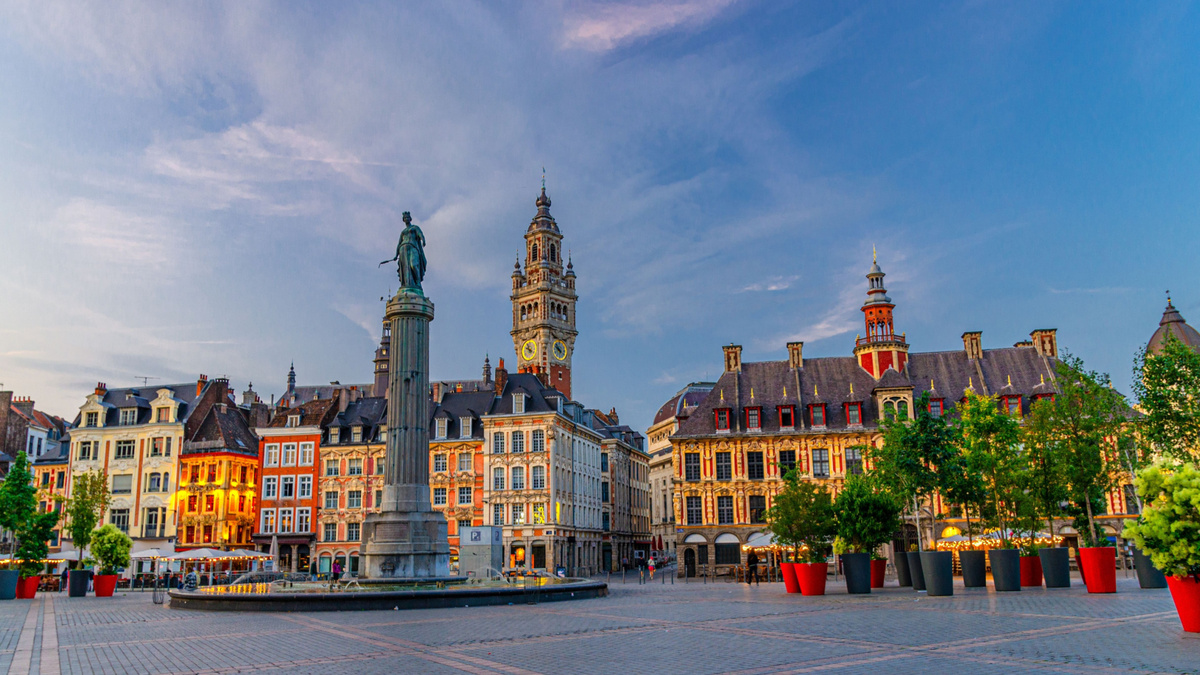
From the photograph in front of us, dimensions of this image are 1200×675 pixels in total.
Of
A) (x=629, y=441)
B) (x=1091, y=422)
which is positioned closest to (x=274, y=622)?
(x=1091, y=422)

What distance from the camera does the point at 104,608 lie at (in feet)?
90.5

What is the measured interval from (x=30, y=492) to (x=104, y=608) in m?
9.18

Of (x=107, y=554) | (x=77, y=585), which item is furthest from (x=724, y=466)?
(x=77, y=585)

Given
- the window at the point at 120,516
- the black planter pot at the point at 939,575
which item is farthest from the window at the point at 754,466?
the window at the point at 120,516

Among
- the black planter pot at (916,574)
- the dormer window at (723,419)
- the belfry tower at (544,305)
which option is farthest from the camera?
the belfry tower at (544,305)

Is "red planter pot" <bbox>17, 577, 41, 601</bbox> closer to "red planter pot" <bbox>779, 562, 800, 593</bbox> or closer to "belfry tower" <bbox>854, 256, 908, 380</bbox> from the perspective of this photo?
"red planter pot" <bbox>779, 562, 800, 593</bbox>

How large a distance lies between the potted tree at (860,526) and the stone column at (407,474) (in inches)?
526

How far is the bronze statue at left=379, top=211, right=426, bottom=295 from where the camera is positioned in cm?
3438

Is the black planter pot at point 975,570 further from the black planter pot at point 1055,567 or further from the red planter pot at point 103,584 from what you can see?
the red planter pot at point 103,584

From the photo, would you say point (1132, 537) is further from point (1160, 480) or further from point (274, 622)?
point (274, 622)

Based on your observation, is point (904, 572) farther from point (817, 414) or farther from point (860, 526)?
point (817, 414)

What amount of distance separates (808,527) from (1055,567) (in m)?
6.75

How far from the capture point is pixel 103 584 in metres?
35.9

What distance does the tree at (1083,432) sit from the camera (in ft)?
91.0
